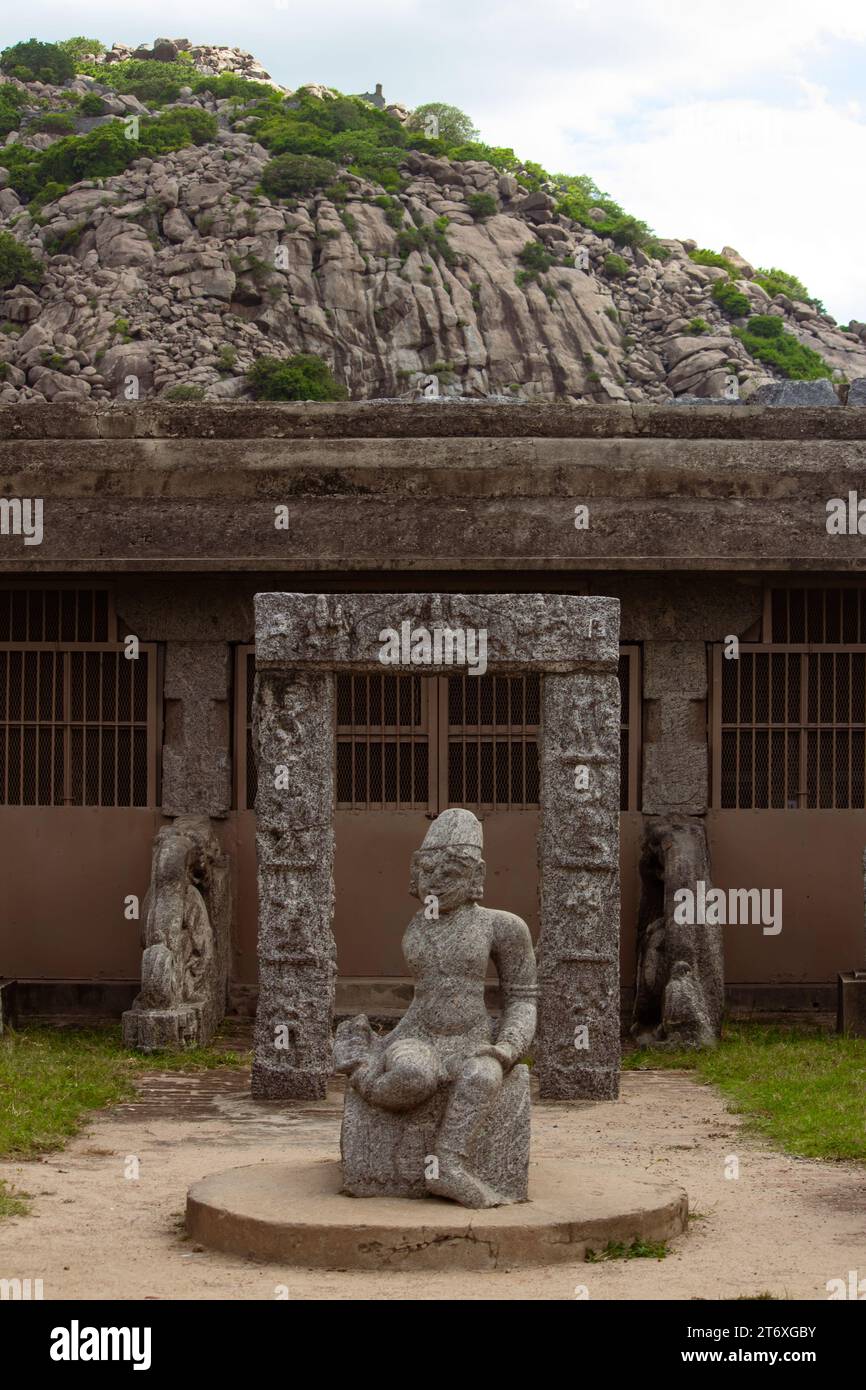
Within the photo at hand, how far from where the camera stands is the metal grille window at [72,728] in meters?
14.3

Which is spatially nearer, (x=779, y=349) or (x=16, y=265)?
(x=16, y=265)

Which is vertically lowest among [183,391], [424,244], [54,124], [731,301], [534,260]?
[183,391]

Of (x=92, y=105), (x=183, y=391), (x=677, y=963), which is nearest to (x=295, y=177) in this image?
(x=92, y=105)

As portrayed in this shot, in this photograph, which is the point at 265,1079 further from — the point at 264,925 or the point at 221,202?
the point at 221,202

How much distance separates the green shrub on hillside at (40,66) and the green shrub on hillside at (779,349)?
44.4m

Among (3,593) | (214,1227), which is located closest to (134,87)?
(3,593)

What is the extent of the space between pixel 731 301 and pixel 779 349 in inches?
281

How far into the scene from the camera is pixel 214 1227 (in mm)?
7508

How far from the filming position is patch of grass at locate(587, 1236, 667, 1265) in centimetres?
732

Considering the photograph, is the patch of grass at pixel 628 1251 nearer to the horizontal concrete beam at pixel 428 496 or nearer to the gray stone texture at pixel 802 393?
the horizontal concrete beam at pixel 428 496

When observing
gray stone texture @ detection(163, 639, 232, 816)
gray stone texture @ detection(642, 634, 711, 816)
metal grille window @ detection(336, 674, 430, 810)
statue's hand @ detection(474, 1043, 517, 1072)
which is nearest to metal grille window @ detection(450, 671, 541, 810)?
metal grille window @ detection(336, 674, 430, 810)

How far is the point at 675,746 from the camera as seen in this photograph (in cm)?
1405

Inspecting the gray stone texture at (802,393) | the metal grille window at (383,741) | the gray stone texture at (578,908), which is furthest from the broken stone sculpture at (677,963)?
the gray stone texture at (802,393)

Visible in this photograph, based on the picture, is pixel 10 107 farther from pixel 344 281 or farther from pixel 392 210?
pixel 344 281
